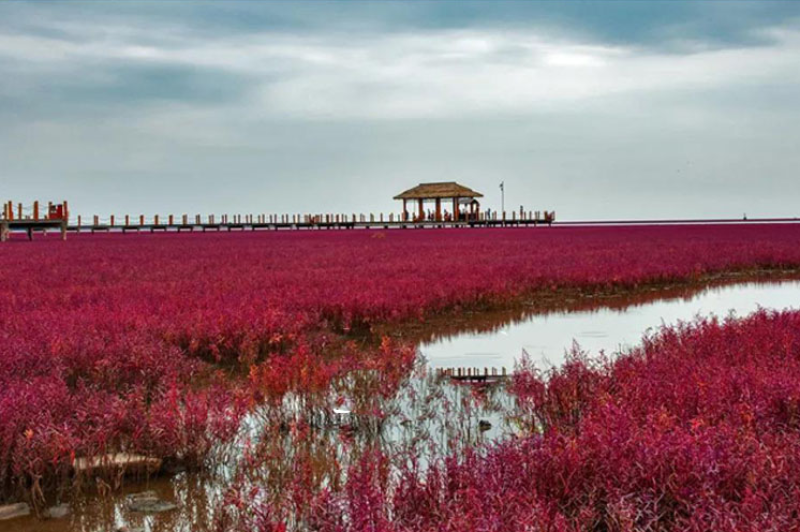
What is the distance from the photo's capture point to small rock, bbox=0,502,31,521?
5.41 meters

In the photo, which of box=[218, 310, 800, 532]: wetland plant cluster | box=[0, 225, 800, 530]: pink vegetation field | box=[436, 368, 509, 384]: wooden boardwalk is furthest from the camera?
box=[436, 368, 509, 384]: wooden boardwalk

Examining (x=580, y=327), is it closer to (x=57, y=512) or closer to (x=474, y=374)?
(x=474, y=374)

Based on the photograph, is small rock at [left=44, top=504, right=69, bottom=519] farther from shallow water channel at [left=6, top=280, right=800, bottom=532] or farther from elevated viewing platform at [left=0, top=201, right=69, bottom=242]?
elevated viewing platform at [left=0, top=201, right=69, bottom=242]

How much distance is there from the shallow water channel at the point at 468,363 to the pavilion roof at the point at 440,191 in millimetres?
61110

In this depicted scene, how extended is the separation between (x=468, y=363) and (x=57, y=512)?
6.37m

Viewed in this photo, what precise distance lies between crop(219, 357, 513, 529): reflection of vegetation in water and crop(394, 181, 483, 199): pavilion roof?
243 feet

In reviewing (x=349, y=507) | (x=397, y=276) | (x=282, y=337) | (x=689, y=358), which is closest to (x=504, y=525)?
(x=349, y=507)

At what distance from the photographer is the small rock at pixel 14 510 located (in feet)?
17.8

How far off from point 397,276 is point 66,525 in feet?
48.2

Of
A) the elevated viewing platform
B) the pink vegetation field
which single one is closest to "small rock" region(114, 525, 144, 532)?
the pink vegetation field

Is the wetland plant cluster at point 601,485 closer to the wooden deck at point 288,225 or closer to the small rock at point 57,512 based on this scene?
the small rock at point 57,512

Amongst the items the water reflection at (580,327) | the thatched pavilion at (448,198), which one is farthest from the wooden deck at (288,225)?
the water reflection at (580,327)

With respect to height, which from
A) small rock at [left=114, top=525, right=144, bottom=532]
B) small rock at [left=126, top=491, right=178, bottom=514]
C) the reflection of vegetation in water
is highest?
the reflection of vegetation in water

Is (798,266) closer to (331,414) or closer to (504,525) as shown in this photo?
(331,414)
